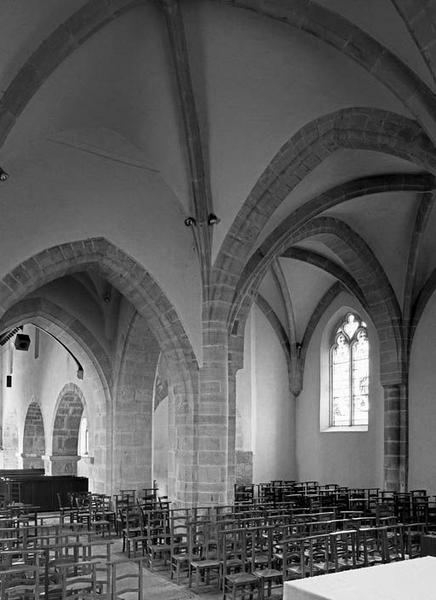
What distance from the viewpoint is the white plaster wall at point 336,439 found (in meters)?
19.0

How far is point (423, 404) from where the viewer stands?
1728cm

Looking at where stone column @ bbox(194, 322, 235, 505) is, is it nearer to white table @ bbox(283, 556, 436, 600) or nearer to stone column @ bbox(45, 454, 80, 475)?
white table @ bbox(283, 556, 436, 600)

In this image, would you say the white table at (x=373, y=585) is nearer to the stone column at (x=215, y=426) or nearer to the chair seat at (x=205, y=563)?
the chair seat at (x=205, y=563)

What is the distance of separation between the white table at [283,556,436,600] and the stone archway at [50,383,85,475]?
71.4ft

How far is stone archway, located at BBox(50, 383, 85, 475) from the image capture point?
24.3 m

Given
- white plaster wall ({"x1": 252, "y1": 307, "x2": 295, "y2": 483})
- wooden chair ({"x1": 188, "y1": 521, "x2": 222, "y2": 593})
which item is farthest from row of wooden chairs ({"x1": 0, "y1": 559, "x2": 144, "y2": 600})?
white plaster wall ({"x1": 252, "y1": 307, "x2": 295, "y2": 483})

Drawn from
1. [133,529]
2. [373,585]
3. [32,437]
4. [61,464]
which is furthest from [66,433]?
[373,585]

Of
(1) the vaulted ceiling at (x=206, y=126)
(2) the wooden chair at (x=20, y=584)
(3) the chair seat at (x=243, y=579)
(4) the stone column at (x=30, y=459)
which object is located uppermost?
(1) the vaulted ceiling at (x=206, y=126)

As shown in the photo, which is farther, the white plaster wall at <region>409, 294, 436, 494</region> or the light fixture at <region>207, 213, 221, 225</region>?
the white plaster wall at <region>409, 294, 436, 494</region>

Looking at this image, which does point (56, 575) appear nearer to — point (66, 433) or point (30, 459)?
point (66, 433)

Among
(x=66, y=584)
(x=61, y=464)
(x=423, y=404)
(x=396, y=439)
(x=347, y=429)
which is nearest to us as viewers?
(x=66, y=584)

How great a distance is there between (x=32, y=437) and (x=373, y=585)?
27179mm

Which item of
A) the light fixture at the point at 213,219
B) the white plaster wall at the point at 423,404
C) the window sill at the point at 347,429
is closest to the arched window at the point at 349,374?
the window sill at the point at 347,429

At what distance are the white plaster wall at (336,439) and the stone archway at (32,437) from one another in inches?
Result: 446
